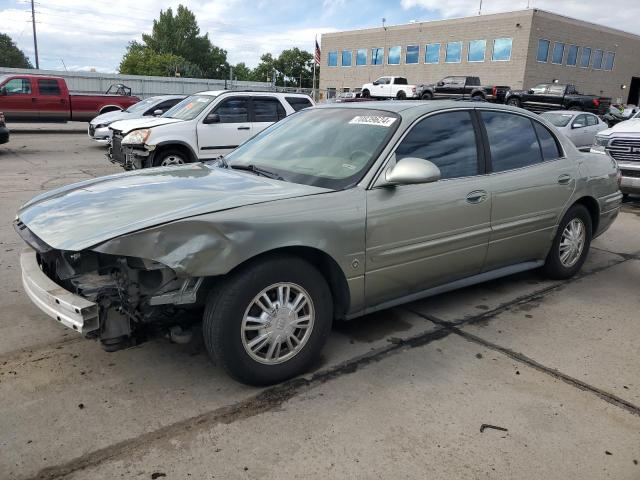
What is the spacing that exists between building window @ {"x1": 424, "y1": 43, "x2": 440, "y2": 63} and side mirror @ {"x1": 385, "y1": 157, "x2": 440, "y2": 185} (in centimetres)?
4712

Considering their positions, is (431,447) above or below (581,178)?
below

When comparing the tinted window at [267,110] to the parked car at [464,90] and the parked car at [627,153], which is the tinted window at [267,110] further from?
the parked car at [464,90]

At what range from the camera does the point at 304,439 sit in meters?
2.57

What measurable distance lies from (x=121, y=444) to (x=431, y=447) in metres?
1.51

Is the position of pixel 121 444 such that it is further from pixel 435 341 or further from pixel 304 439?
pixel 435 341

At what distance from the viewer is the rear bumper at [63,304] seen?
8.30ft

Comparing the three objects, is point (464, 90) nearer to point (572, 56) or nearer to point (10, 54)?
point (572, 56)

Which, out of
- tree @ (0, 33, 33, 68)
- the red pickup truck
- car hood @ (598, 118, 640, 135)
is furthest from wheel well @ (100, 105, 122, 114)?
tree @ (0, 33, 33, 68)

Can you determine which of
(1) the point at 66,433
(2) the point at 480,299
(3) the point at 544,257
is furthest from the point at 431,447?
(3) the point at 544,257

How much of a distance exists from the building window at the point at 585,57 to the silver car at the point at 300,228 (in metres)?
47.8

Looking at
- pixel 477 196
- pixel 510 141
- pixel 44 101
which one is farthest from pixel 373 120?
pixel 44 101

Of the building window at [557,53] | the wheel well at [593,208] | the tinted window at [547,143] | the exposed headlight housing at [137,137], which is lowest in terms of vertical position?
the wheel well at [593,208]

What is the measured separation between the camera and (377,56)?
5203 cm

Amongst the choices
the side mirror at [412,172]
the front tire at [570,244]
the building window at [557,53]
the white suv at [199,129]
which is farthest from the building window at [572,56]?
the side mirror at [412,172]
